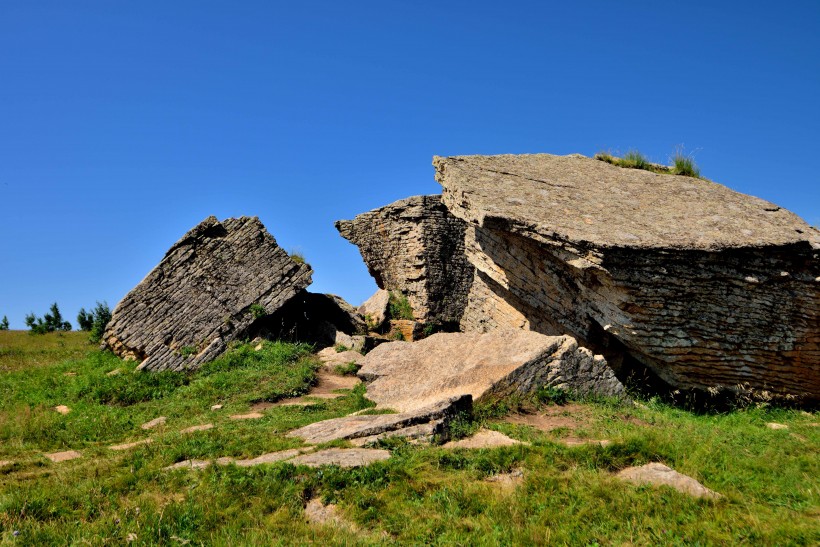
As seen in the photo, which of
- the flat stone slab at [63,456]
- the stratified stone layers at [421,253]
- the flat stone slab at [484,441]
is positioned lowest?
the flat stone slab at [484,441]

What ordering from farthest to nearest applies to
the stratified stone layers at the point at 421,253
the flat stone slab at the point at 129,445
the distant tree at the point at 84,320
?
the distant tree at the point at 84,320 < the stratified stone layers at the point at 421,253 < the flat stone slab at the point at 129,445

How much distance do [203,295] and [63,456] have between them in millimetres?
7052

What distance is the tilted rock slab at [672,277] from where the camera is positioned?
10688mm

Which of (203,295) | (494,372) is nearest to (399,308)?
(203,295)

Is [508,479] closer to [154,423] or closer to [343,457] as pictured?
[343,457]

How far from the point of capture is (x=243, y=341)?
50.5 ft

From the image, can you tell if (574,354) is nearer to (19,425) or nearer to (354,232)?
(19,425)

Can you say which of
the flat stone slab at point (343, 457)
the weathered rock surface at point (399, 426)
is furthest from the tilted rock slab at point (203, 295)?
the flat stone slab at point (343, 457)

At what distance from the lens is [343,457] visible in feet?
22.8

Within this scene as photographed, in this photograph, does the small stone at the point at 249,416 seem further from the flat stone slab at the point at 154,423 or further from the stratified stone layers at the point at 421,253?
the stratified stone layers at the point at 421,253

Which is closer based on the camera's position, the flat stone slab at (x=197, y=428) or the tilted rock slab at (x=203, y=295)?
the flat stone slab at (x=197, y=428)

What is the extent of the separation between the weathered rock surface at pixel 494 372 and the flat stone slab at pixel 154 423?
390cm

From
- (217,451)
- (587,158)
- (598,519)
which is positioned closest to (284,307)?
(217,451)

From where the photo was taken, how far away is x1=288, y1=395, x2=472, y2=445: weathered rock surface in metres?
7.72
